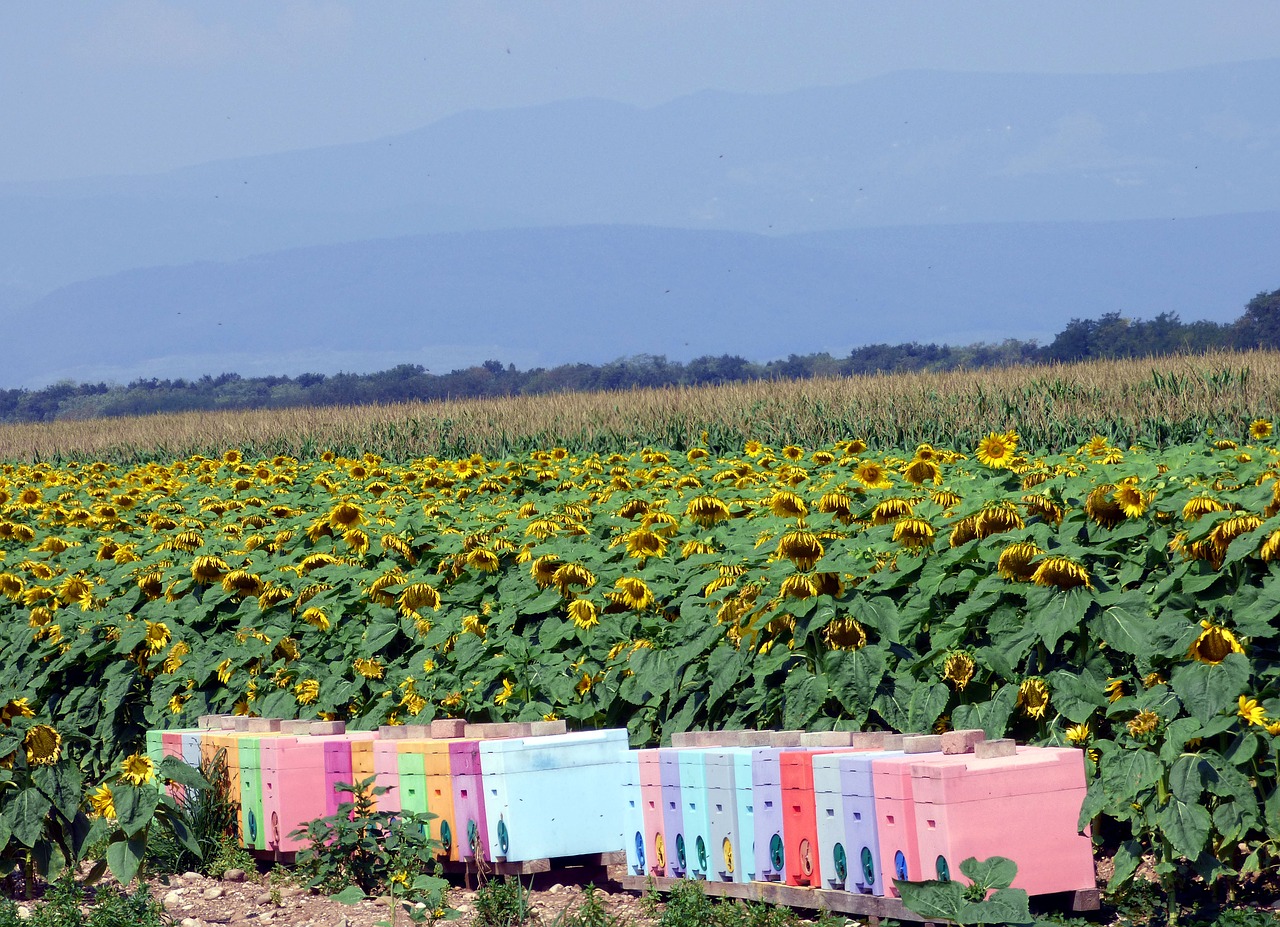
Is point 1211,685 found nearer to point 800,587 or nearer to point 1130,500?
point 1130,500

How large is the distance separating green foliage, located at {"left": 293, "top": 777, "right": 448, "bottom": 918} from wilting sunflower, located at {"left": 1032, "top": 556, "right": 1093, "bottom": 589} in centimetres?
238

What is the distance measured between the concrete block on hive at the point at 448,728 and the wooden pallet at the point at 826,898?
3.15 feet

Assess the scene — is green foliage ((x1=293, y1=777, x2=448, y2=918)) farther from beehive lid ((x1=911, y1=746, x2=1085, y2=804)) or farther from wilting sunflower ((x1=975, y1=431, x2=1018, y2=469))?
wilting sunflower ((x1=975, y1=431, x2=1018, y2=469))

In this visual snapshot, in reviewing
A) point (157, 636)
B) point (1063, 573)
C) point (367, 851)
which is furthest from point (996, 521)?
point (157, 636)

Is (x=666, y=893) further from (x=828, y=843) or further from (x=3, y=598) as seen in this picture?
(x=3, y=598)

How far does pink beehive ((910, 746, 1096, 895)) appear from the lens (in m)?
4.45

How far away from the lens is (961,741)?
185 inches

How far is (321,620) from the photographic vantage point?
25.1ft

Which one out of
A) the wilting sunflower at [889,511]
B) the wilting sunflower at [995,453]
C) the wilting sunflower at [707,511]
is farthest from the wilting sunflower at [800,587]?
the wilting sunflower at [995,453]

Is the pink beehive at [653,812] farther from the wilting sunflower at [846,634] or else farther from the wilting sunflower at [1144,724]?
the wilting sunflower at [1144,724]

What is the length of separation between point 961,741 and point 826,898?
26.2 inches

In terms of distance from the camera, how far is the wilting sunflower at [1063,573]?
17.0 feet

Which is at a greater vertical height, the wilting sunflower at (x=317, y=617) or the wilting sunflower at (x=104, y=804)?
the wilting sunflower at (x=317, y=617)

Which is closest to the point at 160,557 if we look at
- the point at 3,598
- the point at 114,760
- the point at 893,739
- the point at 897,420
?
the point at 3,598
